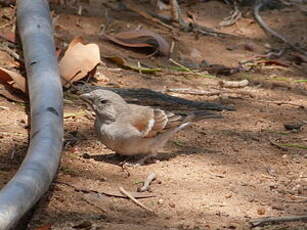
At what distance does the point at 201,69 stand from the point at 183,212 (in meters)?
3.68

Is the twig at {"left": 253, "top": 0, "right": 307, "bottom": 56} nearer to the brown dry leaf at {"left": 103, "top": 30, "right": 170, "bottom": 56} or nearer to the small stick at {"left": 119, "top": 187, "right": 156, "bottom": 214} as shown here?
the brown dry leaf at {"left": 103, "top": 30, "right": 170, "bottom": 56}

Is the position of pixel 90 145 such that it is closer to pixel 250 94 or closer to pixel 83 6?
pixel 250 94

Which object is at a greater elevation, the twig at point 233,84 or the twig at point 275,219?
the twig at point 275,219

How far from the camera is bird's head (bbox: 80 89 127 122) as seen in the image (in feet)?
19.6

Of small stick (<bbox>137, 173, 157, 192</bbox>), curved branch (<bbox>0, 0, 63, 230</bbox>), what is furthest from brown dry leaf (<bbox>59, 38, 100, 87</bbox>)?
small stick (<bbox>137, 173, 157, 192</bbox>)

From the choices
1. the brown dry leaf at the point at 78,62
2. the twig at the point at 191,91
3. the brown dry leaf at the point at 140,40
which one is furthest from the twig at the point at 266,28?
the brown dry leaf at the point at 78,62

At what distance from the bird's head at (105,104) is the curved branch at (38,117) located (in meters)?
0.35

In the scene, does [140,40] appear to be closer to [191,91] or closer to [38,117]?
[191,91]

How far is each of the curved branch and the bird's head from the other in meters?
0.35

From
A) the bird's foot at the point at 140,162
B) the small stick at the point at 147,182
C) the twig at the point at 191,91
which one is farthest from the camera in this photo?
the twig at the point at 191,91

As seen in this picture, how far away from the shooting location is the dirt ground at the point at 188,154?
16.2 feet

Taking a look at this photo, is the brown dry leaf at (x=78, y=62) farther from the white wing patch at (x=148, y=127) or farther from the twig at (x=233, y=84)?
the twig at (x=233, y=84)

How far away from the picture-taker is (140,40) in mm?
8461

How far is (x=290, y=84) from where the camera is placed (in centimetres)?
843
